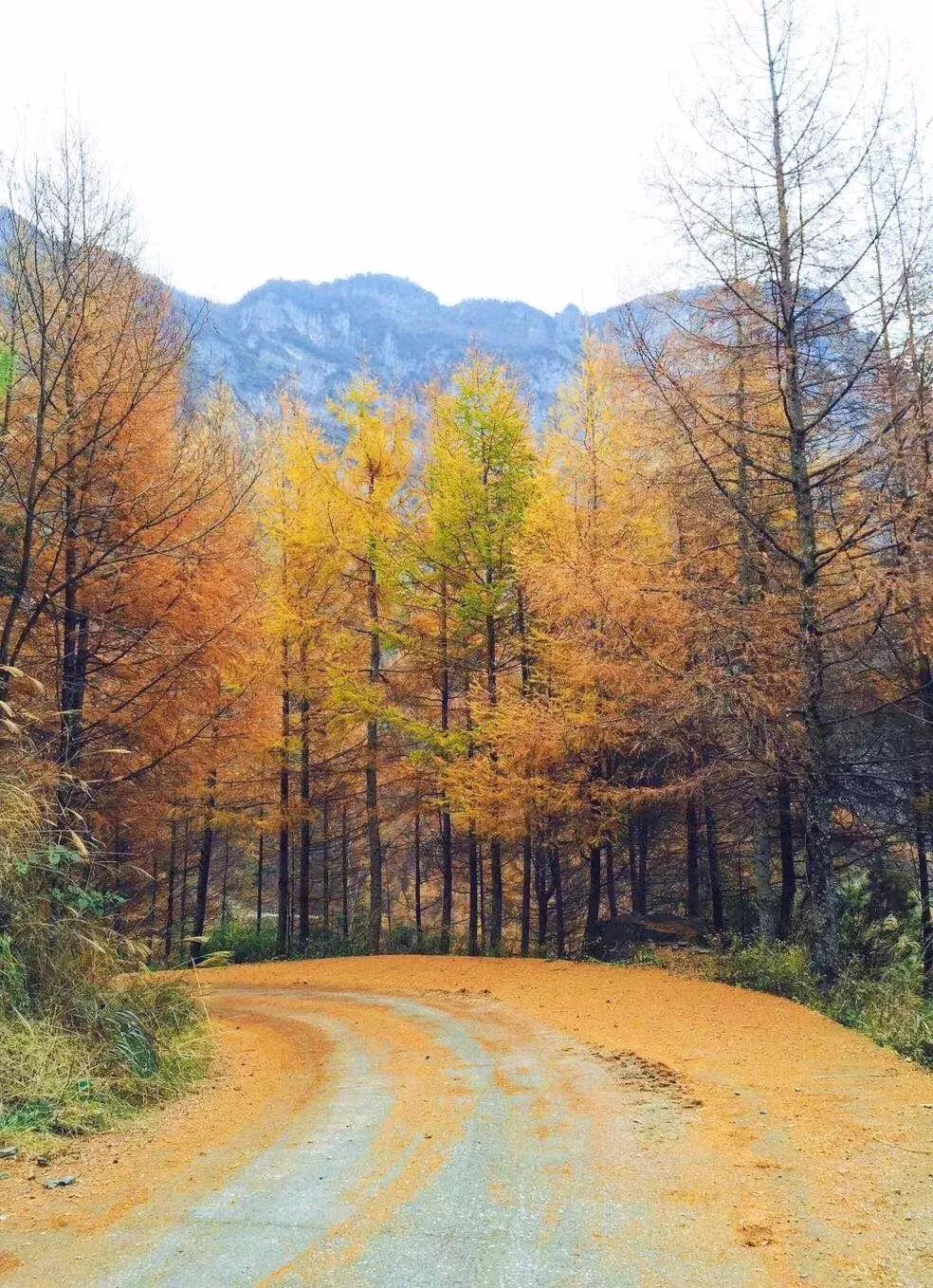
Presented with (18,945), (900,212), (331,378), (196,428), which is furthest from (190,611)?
(331,378)

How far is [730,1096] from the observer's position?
4996mm

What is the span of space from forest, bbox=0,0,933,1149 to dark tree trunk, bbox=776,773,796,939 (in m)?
0.06

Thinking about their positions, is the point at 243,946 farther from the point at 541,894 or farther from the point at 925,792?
the point at 925,792

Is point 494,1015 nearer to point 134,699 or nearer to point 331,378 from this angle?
point 134,699

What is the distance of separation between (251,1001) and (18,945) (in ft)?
18.0

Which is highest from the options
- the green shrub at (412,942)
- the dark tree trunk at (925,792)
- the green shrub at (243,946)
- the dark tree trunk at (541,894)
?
the dark tree trunk at (925,792)

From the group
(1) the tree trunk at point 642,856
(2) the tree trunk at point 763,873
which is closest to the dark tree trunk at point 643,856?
(1) the tree trunk at point 642,856

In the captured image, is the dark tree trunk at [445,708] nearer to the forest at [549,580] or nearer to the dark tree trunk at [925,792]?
the forest at [549,580]

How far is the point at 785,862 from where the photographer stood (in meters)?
13.5

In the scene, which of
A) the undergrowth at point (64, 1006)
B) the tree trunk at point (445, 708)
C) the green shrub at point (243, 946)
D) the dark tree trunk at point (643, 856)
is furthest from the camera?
the green shrub at point (243, 946)

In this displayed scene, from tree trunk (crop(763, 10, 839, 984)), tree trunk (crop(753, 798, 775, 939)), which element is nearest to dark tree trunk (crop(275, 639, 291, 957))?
tree trunk (crop(753, 798, 775, 939))

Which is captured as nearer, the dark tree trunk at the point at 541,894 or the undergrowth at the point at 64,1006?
the undergrowth at the point at 64,1006

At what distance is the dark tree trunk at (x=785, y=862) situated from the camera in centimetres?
1236

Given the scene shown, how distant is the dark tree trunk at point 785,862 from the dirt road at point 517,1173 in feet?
18.3
